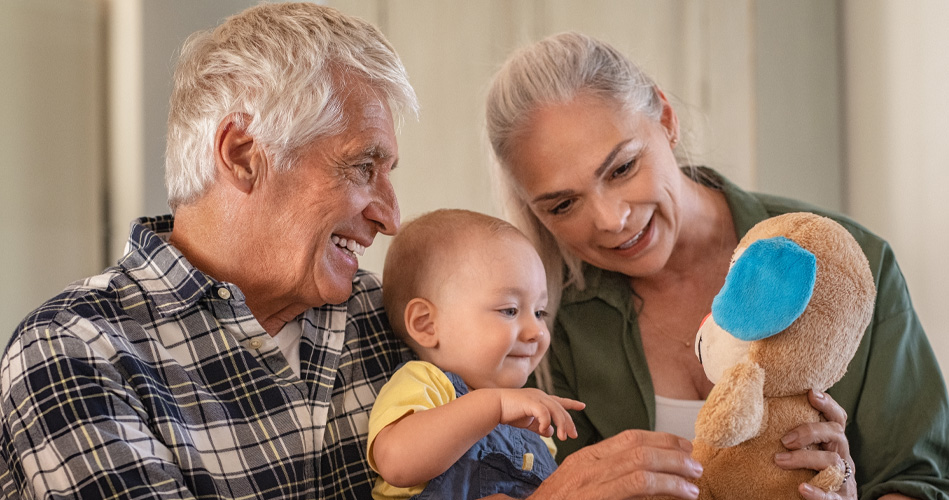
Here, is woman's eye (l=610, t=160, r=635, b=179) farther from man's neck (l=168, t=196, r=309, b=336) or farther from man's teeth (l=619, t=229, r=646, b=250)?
man's neck (l=168, t=196, r=309, b=336)

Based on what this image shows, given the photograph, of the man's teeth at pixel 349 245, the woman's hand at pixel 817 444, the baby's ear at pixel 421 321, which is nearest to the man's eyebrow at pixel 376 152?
the man's teeth at pixel 349 245

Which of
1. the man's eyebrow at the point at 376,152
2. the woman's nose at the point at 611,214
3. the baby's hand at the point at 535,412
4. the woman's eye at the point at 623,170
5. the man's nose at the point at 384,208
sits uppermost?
the man's eyebrow at the point at 376,152

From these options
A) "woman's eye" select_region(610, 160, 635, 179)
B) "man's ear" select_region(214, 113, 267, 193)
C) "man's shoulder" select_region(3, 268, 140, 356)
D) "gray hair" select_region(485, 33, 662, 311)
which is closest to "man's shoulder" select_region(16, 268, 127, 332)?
"man's shoulder" select_region(3, 268, 140, 356)

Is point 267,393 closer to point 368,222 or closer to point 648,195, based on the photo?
point 368,222

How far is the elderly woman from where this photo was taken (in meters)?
1.72

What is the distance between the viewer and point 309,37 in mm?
1469

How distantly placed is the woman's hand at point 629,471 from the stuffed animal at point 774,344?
Answer: 0.13 feet

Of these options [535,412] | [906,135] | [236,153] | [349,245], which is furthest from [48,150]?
[906,135]

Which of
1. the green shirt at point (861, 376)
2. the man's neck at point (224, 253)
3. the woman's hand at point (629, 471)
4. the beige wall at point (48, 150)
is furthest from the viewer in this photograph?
the beige wall at point (48, 150)

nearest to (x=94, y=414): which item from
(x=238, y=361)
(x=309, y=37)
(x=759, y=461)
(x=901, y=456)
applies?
(x=238, y=361)

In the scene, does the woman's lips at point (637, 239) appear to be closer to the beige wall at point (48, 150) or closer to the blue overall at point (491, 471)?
the blue overall at point (491, 471)

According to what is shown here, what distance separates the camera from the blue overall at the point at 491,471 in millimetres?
1371

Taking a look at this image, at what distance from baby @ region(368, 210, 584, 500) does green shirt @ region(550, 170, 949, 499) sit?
1.05ft

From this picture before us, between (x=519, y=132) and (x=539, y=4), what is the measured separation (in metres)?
1.60
